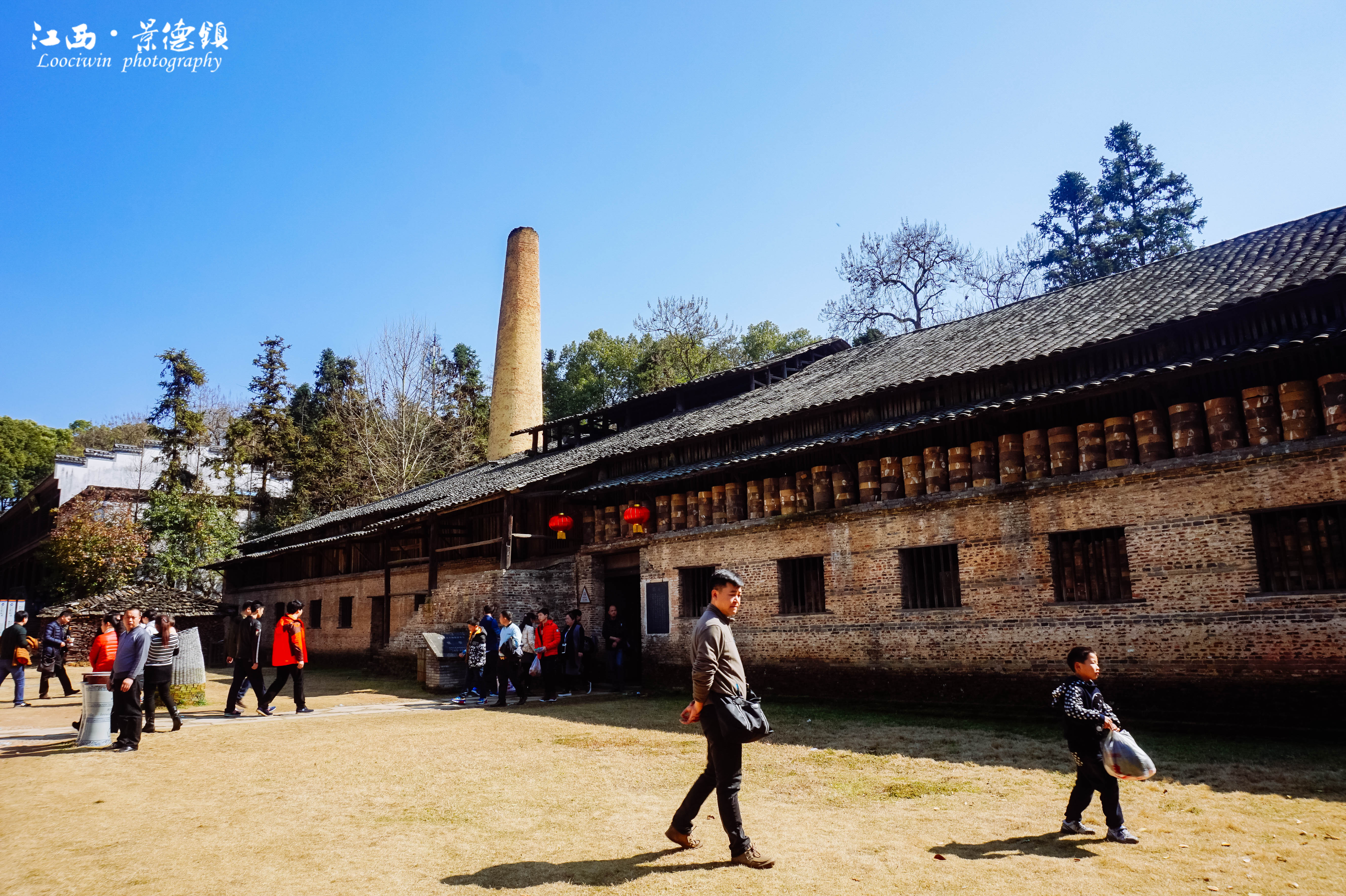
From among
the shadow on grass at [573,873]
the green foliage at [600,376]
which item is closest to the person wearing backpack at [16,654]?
the shadow on grass at [573,873]

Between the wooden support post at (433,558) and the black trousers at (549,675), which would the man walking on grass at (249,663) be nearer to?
the black trousers at (549,675)

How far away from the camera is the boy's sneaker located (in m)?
5.45

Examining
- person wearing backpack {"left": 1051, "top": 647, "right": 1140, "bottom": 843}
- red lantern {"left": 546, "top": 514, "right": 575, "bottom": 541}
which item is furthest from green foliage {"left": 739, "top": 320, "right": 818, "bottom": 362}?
person wearing backpack {"left": 1051, "top": 647, "right": 1140, "bottom": 843}

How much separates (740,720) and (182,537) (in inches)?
1397

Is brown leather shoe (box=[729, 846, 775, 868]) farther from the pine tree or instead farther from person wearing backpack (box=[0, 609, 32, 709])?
the pine tree

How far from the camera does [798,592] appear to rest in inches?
583

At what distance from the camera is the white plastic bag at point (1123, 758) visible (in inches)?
207

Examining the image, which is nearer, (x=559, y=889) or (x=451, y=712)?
(x=559, y=889)

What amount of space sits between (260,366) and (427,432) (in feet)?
35.6

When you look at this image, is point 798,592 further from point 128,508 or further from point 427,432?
point 128,508

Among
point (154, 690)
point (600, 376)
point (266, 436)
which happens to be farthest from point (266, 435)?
point (154, 690)

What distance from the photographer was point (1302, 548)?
9.50 meters

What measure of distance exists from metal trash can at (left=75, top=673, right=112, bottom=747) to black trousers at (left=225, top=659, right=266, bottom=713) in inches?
96.8

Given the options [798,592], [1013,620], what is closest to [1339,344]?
[1013,620]
